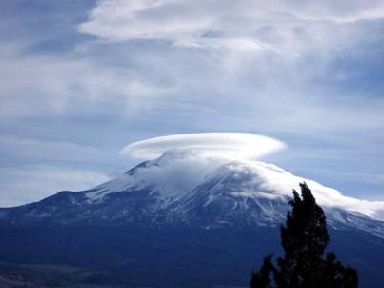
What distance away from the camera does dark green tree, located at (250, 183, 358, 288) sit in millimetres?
44219

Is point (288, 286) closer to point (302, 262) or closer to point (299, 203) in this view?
point (302, 262)

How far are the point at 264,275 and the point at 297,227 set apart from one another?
13.1 ft

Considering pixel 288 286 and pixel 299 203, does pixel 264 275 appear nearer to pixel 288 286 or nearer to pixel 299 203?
pixel 288 286

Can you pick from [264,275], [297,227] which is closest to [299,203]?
[297,227]

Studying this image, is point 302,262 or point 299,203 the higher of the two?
point 299,203

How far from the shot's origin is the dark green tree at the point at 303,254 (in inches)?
1741

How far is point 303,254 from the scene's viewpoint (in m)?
44.9

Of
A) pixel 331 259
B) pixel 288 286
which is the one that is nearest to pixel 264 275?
pixel 288 286

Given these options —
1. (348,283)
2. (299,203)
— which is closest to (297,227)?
(299,203)

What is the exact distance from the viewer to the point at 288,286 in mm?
44656

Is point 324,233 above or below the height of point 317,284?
above

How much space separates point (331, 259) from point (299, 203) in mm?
4324

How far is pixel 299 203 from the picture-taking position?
1796 inches

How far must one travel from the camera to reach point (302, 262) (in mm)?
44812
